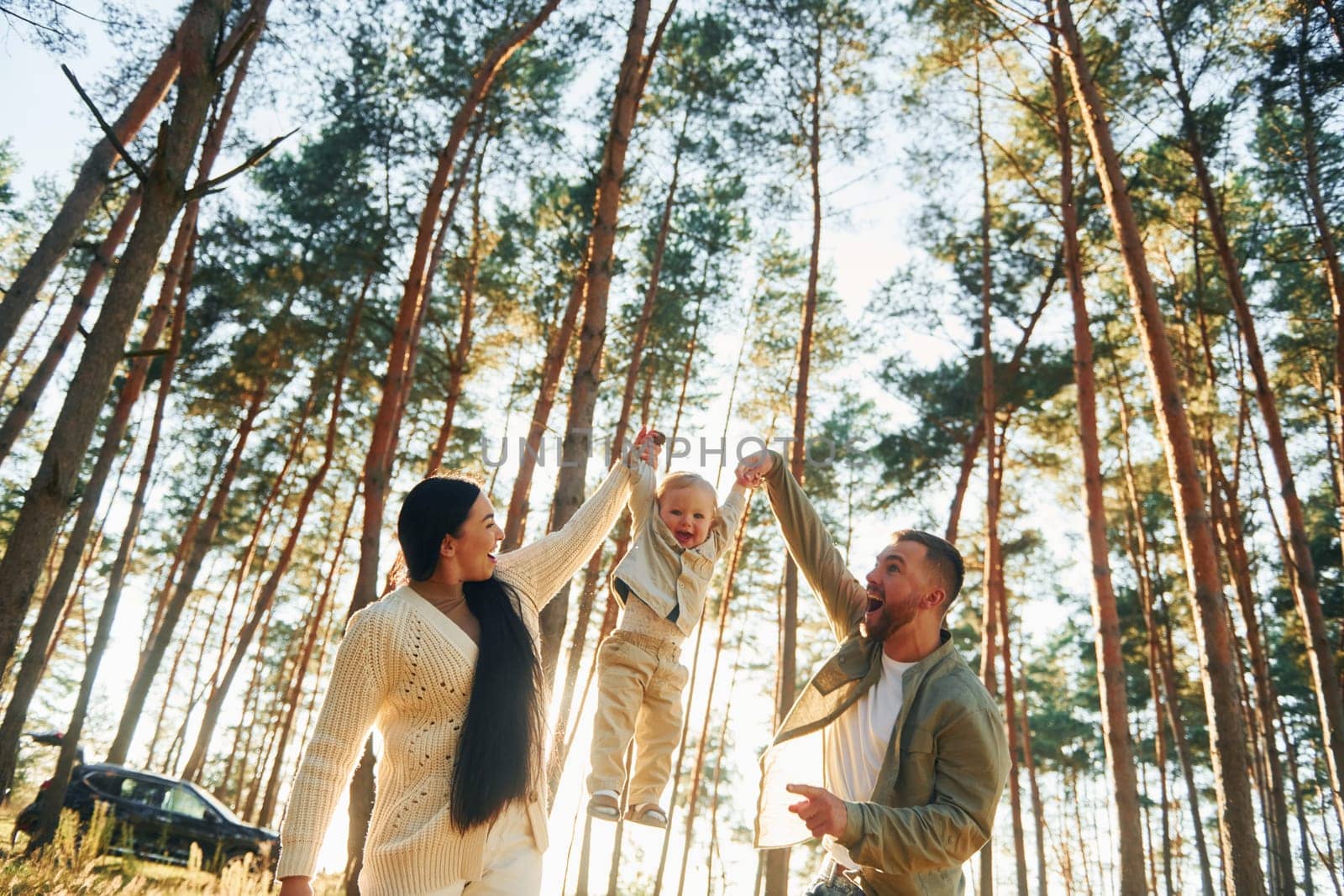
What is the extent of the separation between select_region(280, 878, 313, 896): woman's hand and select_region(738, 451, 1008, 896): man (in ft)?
3.70

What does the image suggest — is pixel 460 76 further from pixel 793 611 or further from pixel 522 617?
pixel 522 617

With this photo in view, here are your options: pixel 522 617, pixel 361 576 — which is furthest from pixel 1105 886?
pixel 522 617

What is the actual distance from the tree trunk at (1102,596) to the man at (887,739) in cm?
568

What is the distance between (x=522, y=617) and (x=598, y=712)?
3.95ft

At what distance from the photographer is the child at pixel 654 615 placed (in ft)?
11.9

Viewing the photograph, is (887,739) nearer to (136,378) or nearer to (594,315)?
(594,315)

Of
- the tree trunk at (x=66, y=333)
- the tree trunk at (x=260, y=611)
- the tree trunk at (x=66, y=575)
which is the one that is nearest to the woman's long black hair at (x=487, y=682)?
the tree trunk at (x=66, y=575)

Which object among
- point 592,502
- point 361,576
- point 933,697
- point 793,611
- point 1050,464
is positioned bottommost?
point 933,697

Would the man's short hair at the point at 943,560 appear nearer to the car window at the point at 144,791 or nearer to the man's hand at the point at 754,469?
the man's hand at the point at 754,469

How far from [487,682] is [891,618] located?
127 centimetres

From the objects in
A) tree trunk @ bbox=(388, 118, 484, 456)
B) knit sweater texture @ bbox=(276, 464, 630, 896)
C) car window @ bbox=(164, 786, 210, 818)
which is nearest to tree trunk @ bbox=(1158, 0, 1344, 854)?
tree trunk @ bbox=(388, 118, 484, 456)

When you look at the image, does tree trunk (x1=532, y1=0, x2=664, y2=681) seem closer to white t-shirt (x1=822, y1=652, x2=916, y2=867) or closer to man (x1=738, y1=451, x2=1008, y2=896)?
man (x1=738, y1=451, x2=1008, y2=896)

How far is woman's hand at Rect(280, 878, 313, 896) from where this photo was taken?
2.01 metres

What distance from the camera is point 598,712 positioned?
3.63 m
